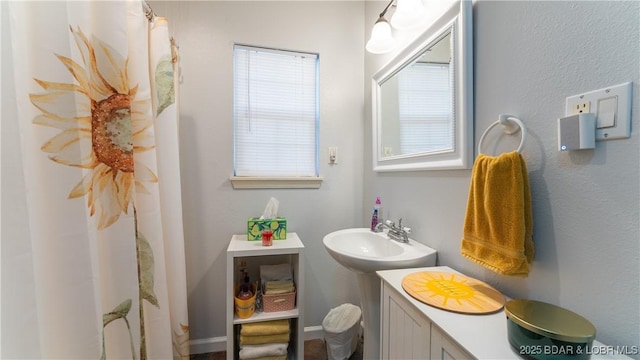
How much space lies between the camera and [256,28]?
156 cm

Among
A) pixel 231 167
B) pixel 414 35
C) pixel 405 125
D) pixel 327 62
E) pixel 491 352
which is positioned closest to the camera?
pixel 491 352

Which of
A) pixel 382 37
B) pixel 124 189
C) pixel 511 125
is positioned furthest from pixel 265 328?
pixel 382 37

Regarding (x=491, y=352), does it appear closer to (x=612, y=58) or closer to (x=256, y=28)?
(x=612, y=58)

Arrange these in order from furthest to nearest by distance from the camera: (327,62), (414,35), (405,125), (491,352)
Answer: (327,62), (405,125), (414,35), (491,352)

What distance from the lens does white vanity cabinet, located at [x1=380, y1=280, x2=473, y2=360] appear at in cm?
57

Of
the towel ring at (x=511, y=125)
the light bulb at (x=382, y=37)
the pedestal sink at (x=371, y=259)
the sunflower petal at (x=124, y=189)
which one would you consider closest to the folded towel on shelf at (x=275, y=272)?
the pedestal sink at (x=371, y=259)

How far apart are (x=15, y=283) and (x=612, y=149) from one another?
1.28 metres

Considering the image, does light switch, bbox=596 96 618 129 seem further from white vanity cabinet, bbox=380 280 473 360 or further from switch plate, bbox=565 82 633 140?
white vanity cabinet, bbox=380 280 473 360

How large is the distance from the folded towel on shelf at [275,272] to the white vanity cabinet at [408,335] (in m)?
0.75

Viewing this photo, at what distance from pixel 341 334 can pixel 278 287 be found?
46 centimetres

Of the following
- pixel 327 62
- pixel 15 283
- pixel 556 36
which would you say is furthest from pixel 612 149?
pixel 327 62

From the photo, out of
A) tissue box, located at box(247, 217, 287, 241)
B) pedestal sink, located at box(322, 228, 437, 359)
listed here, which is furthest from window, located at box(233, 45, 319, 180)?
pedestal sink, located at box(322, 228, 437, 359)

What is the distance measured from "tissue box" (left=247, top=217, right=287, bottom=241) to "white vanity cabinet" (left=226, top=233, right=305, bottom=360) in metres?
0.04

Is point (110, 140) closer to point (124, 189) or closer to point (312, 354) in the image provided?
point (124, 189)
